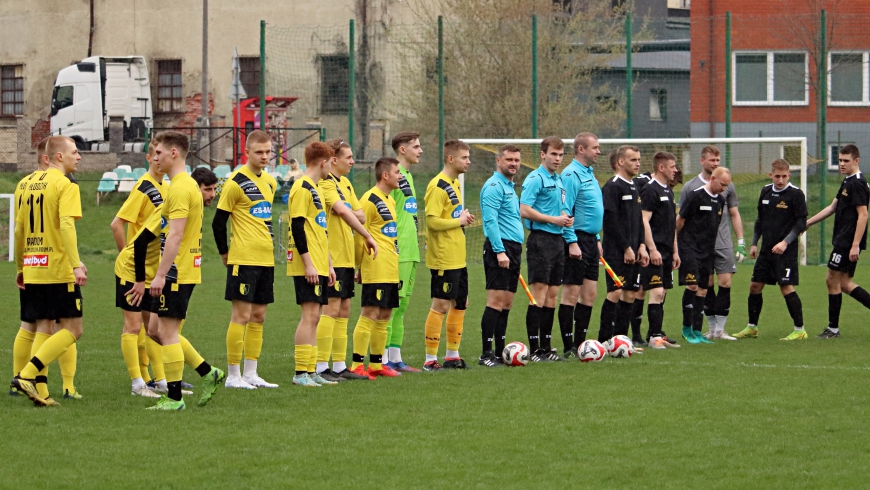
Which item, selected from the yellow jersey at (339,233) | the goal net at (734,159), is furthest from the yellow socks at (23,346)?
the goal net at (734,159)

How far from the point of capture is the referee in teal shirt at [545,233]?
408 inches

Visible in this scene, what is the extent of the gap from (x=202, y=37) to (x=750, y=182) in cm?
2513

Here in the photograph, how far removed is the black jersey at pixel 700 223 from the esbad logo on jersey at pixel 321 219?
16.4 ft

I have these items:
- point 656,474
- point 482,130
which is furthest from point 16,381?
point 482,130

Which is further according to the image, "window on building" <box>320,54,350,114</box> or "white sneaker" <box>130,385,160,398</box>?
"window on building" <box>320,54,350,114</box>

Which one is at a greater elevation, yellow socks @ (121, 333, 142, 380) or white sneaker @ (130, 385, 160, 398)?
yellow socks @ (121, 333, 142, 380)

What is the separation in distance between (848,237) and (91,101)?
32.3 metres

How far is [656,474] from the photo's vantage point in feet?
20.0

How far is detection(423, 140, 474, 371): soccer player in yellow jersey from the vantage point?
10.1 meters

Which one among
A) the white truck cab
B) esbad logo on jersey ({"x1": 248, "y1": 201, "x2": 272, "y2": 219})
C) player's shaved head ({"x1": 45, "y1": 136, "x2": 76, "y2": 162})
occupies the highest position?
the white truck cab

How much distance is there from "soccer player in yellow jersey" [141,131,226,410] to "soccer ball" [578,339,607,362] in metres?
3.84

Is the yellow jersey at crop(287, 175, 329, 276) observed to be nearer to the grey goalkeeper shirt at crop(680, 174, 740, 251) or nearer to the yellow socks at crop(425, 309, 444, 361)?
the yellow socks at crop(425, 309, 444, 361)

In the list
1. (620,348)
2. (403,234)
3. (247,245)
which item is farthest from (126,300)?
(620,348)

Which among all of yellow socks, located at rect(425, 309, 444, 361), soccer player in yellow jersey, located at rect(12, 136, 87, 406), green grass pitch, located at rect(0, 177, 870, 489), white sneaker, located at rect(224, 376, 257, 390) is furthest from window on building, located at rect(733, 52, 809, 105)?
soccer player in yellow jersey, located at rect(12, 136, 87, 406)
